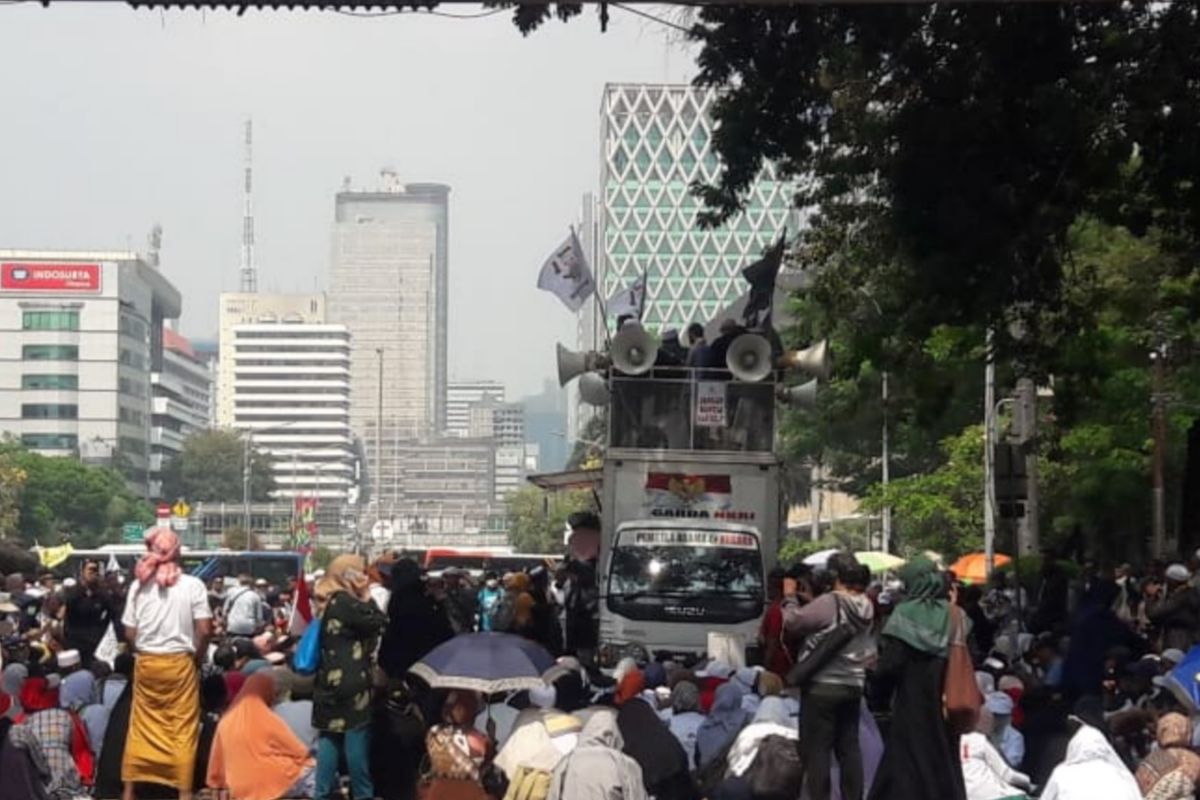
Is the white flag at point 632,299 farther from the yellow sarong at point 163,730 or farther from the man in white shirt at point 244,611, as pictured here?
the yellow sarong at point 163,730

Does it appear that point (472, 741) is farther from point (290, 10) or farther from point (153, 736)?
point (290, 10)

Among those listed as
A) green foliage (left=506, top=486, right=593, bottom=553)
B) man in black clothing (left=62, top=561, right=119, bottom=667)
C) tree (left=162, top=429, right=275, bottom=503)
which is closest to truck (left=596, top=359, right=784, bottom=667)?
man in black clothing (left=62, top=561, right=119, bottom=667)

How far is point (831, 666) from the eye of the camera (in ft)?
43.4

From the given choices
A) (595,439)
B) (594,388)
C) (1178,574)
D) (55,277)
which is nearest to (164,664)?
(1178,574)

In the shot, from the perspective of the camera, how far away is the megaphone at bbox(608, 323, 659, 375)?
1049 inches

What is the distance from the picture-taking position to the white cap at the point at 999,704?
585 inches

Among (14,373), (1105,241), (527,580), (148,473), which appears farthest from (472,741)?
(148,473)

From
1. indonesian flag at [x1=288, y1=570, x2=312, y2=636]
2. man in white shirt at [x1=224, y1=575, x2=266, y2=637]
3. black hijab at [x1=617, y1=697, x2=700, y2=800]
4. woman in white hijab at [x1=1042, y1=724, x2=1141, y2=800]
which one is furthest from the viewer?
man in white shirt at [x1=224, y1=575, x2=266, y2=637]

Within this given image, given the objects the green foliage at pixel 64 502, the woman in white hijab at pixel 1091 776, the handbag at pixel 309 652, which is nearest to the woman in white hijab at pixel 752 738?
the woman in white hijab at pixel 1091 776

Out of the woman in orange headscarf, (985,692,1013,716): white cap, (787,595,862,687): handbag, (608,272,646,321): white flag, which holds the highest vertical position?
(608,272,646,321): white flag

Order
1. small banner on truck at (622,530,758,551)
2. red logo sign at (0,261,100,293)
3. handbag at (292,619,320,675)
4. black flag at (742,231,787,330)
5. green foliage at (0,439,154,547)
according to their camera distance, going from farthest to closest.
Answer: red logo sign at (0,261,100,293), green foliage at (0,439,154,547), black flag at (742,231,787,330), small banner on truck at (622,530,758,551), handbag at (292,619,320,675)

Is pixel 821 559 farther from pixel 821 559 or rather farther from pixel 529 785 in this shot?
pixel 529 785

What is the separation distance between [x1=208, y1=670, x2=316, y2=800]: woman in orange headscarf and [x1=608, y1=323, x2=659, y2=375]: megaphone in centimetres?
1170

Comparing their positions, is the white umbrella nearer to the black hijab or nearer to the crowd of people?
the crowd of people
